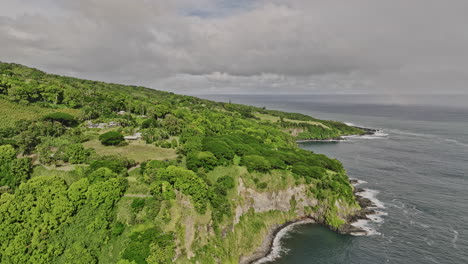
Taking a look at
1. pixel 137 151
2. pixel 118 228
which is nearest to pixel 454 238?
pixel 118 228

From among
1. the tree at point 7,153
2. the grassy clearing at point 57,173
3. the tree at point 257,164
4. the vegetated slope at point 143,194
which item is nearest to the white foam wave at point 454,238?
the vegetated slope at point 143,194

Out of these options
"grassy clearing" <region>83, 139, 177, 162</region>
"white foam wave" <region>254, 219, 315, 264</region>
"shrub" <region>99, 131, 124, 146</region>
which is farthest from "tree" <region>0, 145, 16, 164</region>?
"white foam wave" <region>254, 219, 315, 264</region>

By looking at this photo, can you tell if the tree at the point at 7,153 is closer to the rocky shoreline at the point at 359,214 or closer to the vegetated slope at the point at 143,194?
the vegetated slope at the point at 143,194

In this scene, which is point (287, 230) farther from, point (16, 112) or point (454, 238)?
point (16, 112)

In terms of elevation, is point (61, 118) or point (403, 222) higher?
point (61, 118)

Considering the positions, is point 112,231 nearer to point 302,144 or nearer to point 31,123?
point 31,123

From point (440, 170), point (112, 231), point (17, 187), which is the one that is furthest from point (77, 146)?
point (440, 170)
